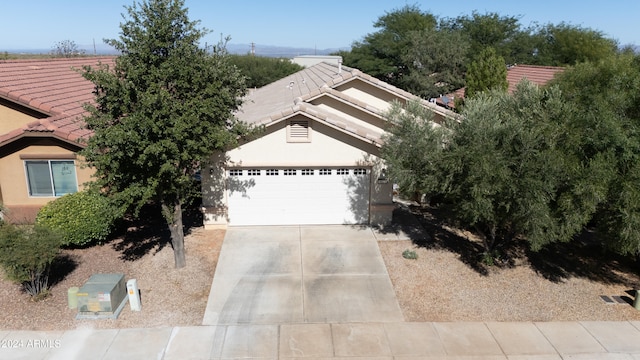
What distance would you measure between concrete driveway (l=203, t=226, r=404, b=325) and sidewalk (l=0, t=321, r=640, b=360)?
45 cm

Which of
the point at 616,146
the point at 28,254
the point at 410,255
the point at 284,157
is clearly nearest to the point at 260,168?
the point at 284,157

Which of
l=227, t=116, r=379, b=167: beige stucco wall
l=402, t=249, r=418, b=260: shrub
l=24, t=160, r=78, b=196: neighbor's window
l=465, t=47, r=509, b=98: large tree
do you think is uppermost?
l=465, t=47, r=509, b=98: large tree

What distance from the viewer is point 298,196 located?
47.9 ft

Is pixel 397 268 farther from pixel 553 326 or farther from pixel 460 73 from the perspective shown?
pixel 460 73

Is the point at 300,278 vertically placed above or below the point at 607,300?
above

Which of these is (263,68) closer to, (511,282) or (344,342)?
(511,282)

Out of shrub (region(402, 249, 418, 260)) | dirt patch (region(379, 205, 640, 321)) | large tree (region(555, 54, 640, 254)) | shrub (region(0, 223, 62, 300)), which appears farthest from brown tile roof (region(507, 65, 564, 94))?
shrub (region(0, 223, 62, 300))

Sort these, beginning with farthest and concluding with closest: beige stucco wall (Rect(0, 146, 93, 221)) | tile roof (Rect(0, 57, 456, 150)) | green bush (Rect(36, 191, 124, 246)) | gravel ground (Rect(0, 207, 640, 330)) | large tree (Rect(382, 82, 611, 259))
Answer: beige stucco wall (Rect(0, 146, 93, 221)) < tile roof (Rect(0, 57, 456, 150)) < green bush (Rect(36, 191, 124, 246)) < gravel ground (Rect(0, 207, 640, 330)) < large tree (Rect(382, 82, 611, 259))

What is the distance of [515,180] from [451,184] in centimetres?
142

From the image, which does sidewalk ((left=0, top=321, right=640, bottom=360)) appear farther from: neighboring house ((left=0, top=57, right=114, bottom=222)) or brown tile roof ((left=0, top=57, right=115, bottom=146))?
neighboring house ((left=0, top=57, right=114, bottom=222))

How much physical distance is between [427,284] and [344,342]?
127 inches

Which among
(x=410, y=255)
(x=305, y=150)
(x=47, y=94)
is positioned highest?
(x=47, y=94)

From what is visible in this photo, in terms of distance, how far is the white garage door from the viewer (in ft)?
46.9

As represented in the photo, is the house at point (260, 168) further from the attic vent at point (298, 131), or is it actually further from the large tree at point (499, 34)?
the large tree at point (499, 34)
